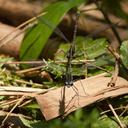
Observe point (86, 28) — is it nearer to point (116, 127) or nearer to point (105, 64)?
point (105, 64)

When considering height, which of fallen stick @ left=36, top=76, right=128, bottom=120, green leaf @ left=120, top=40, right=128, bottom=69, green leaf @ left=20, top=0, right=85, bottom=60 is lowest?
fallen stick @ left=36, top=76, right=128, bottom=120

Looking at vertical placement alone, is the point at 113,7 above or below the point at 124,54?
above

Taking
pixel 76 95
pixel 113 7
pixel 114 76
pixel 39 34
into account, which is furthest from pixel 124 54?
pixel 113 7

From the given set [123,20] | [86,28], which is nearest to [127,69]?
[86,28]

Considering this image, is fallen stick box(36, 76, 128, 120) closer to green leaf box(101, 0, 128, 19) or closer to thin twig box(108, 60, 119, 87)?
thin twig box(108, 60, 119, 87)

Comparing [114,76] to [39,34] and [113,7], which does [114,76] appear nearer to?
[39,34]

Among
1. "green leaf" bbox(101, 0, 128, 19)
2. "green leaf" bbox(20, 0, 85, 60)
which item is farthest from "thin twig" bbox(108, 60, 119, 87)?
"green leaf" bbox(101, 0, 128, 19)
